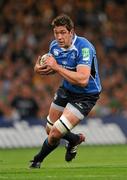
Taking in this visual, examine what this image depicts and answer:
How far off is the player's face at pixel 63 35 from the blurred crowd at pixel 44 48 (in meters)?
10.9

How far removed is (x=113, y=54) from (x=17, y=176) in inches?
629

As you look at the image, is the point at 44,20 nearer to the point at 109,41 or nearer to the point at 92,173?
the point at 109,41

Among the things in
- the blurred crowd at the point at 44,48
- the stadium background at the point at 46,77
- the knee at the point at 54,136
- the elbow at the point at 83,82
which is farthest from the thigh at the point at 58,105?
the blurred crowd at the point at 44,48

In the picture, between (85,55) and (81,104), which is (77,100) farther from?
(85,55)

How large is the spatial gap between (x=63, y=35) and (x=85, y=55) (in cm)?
45

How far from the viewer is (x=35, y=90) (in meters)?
22.5

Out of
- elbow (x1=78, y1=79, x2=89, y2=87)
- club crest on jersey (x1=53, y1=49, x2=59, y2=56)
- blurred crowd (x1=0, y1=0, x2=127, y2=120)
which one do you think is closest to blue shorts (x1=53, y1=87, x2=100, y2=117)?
elbow (x1=78, y1=79, x2=89, y2=87)

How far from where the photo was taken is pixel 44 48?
24.6m

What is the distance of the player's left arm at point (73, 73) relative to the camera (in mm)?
10367

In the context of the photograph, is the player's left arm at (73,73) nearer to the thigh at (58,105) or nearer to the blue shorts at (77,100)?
the blue shorts at (77,100)

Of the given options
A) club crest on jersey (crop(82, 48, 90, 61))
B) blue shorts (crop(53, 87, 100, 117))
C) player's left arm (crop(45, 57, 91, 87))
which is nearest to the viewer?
player's left arm (crop(45, 57, 91, 87))

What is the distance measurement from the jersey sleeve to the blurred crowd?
10.9 m

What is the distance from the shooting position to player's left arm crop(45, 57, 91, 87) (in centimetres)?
1037

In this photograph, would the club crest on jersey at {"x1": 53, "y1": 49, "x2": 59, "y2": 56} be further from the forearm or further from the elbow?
the elbow
